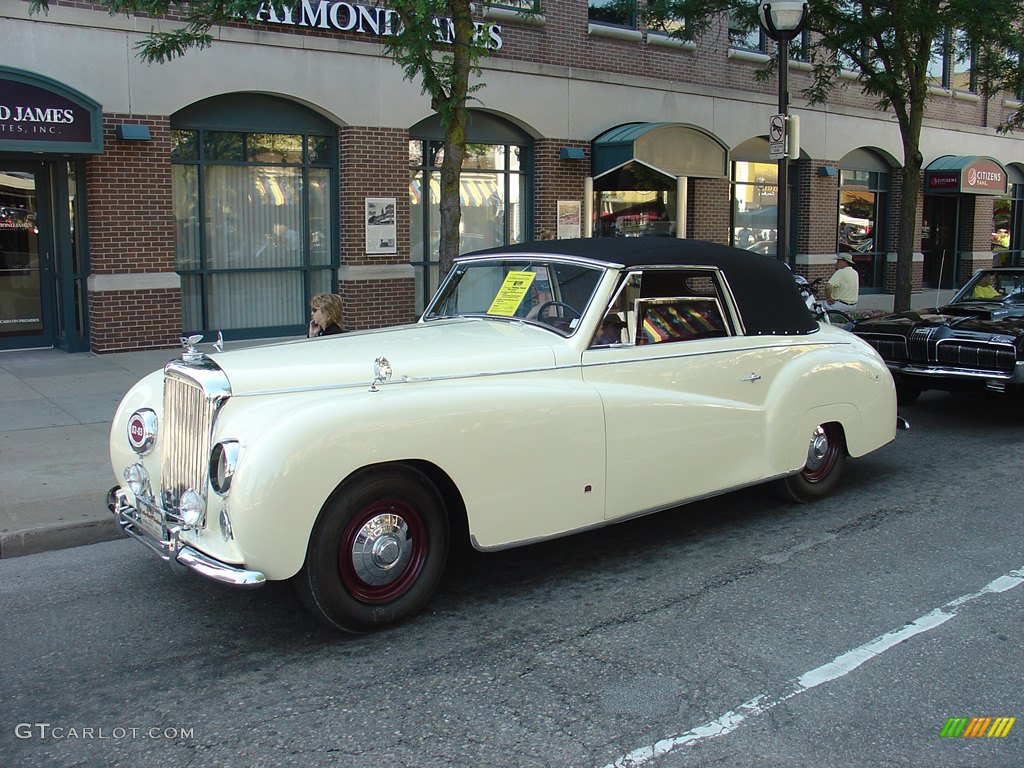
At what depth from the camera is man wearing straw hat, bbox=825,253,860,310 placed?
1464cm

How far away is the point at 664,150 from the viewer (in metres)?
16.2

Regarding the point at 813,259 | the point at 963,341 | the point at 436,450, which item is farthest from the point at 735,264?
the point at 813,259

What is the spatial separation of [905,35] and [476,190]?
6.95m

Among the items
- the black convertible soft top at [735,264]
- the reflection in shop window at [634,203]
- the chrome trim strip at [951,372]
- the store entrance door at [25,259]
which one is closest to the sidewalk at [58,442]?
the store entrance door at [25,259]

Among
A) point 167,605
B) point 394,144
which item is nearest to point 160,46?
point 394,144

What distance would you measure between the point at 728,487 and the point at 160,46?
7313mm

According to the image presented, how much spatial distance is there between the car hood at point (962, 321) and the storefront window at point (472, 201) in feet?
24.1

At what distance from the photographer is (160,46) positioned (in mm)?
9531

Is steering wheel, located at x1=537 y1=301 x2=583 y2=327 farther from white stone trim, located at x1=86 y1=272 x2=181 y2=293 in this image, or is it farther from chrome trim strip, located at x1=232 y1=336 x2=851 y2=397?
white stone trim, located at x1=86 y1=272 x2=181 y2=293

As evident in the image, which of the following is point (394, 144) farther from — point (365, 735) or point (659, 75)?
point (365, 735)

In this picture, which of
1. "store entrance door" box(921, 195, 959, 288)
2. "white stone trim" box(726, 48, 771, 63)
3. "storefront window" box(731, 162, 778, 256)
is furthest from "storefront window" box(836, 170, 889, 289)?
"white stone trim" box(726, 48, 771, 63)

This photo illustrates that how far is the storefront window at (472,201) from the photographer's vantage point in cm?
1532

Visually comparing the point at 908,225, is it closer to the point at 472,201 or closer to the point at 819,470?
the point at 472,201

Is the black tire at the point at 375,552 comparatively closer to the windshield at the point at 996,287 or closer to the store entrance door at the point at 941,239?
the windshield at the point at 996,287
